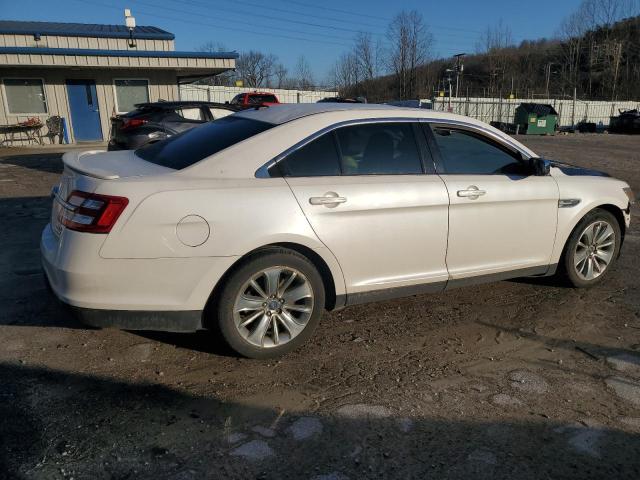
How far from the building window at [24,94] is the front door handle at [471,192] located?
19015 mm

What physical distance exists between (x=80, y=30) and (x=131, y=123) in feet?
50.8

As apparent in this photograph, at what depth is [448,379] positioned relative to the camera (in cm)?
320

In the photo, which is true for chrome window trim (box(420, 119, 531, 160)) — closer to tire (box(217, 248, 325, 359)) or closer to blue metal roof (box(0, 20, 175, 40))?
tire (box(217, 248, 325, 359))

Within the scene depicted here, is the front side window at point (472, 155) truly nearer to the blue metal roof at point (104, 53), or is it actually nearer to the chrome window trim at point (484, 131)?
the chrome window trim at point (484, 131)

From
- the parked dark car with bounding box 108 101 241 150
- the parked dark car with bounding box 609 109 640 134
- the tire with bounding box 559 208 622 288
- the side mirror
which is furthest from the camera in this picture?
the parked dark car with bounding box 609 109 640 134

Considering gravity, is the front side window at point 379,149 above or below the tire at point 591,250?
above

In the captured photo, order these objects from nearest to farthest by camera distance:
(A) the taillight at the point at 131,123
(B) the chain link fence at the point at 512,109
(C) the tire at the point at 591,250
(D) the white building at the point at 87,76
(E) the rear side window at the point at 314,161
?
1. (E) the rear side window at the point at 314,161
2. (C) the tire at the point at 591,250
3. (A) the taillight at the point at 131,123
4. (D) the white building at the point at 87,76
5. (B) the chain link fence at the point at 512,109

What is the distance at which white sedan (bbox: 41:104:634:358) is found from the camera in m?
2.96

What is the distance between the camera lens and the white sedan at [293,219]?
296 cm

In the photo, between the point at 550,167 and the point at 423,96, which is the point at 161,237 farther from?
the point at 423,96

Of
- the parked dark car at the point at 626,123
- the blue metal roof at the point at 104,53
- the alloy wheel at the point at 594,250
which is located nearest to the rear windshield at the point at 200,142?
the alloy wheel at the point at 594,250

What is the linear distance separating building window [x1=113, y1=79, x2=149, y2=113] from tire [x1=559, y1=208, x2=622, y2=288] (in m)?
18.2

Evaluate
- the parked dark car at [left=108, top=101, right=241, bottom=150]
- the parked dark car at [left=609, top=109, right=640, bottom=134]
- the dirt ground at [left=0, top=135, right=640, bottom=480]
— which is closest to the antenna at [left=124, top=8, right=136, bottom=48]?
the parked dark car at [left=108, top=101, right=241, bottom=150]

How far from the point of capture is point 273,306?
3334mm
